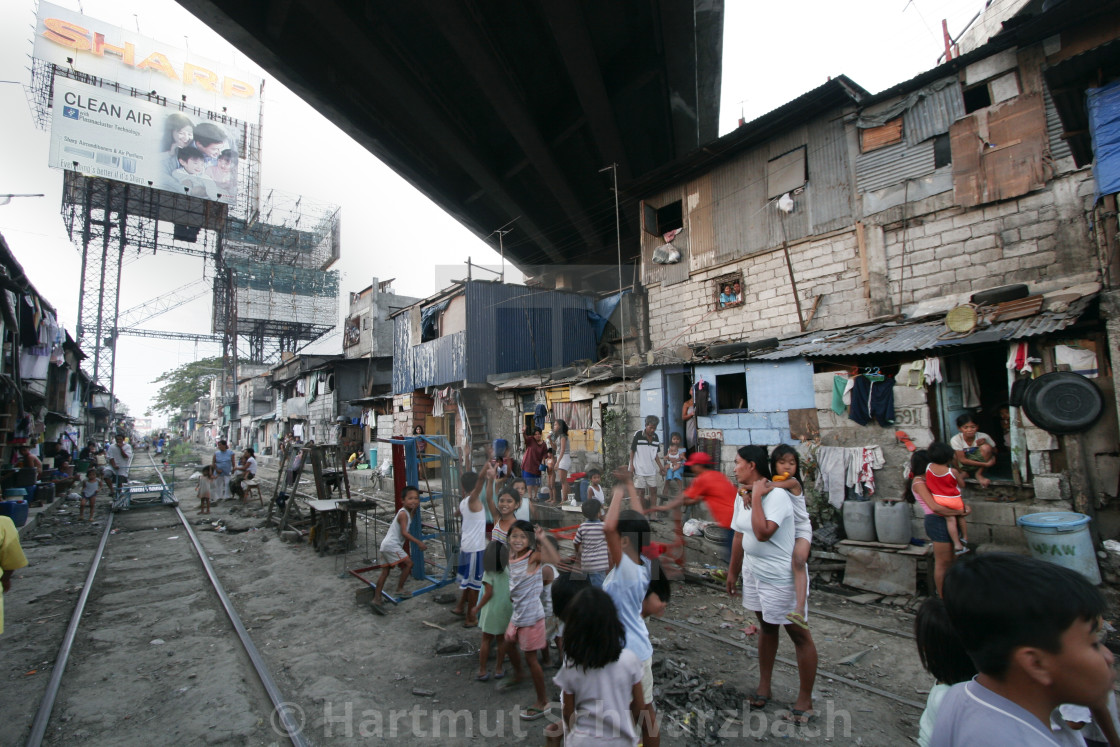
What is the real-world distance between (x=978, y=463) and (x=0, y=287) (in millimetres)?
18109

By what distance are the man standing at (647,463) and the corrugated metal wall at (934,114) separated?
8070 mm

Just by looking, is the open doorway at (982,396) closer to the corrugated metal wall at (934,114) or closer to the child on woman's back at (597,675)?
the corrugated metal wall at (934,114)

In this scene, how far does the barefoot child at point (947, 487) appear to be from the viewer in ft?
17.1

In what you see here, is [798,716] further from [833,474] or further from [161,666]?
[161,666]

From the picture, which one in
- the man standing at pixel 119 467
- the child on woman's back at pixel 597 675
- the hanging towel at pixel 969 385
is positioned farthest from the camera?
the man standing at pixel 119 467

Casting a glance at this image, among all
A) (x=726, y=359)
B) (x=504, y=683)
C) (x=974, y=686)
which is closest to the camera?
(x=974, y=686)

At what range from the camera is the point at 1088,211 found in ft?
25.5

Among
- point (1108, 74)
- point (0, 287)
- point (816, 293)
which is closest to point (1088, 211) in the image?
point (1108, 74)

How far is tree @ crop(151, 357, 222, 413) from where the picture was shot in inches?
2212

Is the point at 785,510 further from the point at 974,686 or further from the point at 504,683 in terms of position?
the point at 504,683

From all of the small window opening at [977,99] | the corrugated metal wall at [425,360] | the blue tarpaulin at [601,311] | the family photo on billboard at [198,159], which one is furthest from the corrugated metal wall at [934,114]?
the family photo on billboard at [198,159]

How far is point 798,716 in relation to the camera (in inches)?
146

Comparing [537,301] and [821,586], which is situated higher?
[537,301]

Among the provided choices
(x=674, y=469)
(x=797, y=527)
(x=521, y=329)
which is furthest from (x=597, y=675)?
(x=521, y=329)
